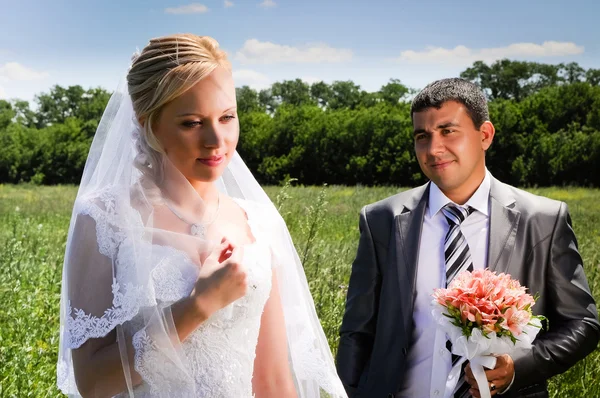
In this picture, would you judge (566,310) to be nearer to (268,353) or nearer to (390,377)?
(390,377)

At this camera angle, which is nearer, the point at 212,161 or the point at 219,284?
the point at 219,284

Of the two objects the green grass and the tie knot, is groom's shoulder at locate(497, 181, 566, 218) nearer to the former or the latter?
the tie knot

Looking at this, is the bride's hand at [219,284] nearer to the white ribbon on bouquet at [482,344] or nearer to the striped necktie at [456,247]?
the white ribbon on bouquet at [482,344]

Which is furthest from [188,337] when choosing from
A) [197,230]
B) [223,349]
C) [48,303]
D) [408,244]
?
[48,303]

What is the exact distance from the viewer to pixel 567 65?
184ft

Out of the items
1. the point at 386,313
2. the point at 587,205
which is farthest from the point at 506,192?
the point at 587,205

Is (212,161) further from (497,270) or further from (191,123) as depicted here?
(497,270)

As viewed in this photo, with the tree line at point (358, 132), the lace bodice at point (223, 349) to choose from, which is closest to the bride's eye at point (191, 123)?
the lace bodice at point (223, 349)

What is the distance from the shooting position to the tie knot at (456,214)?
3414 millimetres

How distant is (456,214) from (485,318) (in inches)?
26.0

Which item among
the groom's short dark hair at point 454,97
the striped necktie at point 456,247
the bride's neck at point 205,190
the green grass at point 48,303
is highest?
the groom's short dark hair at point 454,97

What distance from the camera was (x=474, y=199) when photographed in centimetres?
345

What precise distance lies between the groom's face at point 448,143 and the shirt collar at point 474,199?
0.12 meters

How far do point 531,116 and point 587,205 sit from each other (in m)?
29.8
